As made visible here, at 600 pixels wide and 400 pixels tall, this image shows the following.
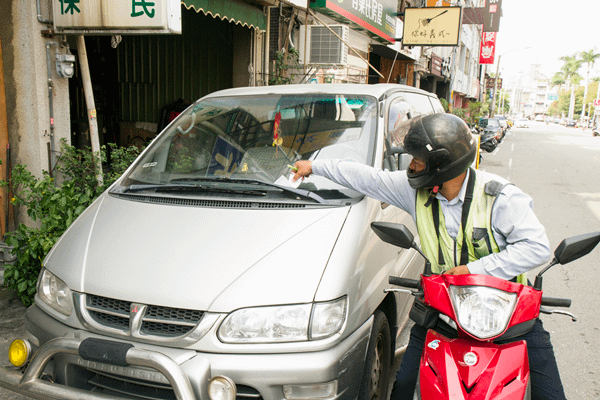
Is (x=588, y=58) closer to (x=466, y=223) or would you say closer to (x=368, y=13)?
(x=368, y=13)

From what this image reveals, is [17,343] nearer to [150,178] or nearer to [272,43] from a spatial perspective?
[150,178]

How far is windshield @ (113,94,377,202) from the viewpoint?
3.27 m

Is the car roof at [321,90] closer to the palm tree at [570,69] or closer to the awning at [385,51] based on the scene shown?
the awning at [385,51]

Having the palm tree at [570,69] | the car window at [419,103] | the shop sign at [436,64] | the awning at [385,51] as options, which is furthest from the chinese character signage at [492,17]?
the palm tree at [570,69]

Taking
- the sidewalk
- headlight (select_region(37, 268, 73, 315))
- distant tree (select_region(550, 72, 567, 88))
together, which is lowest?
the sidewalk

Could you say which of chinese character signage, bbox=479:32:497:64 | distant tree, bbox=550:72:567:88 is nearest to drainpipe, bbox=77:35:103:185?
chinese character signage, bbox=479:32:497:64

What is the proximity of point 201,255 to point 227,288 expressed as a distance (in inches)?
11.0

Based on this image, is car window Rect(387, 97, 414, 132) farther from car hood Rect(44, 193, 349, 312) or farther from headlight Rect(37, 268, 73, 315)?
headlight Rect(37, 268, 73, 315)

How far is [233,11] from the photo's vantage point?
24.4ft

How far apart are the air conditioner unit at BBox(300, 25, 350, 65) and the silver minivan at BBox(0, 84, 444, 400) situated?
7.98 m

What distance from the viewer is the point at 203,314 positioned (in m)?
2.24

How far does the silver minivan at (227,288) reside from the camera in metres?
2.19

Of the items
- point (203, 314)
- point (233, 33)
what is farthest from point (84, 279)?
point (233, 33)

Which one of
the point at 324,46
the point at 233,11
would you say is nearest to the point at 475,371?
the point at 233,11
